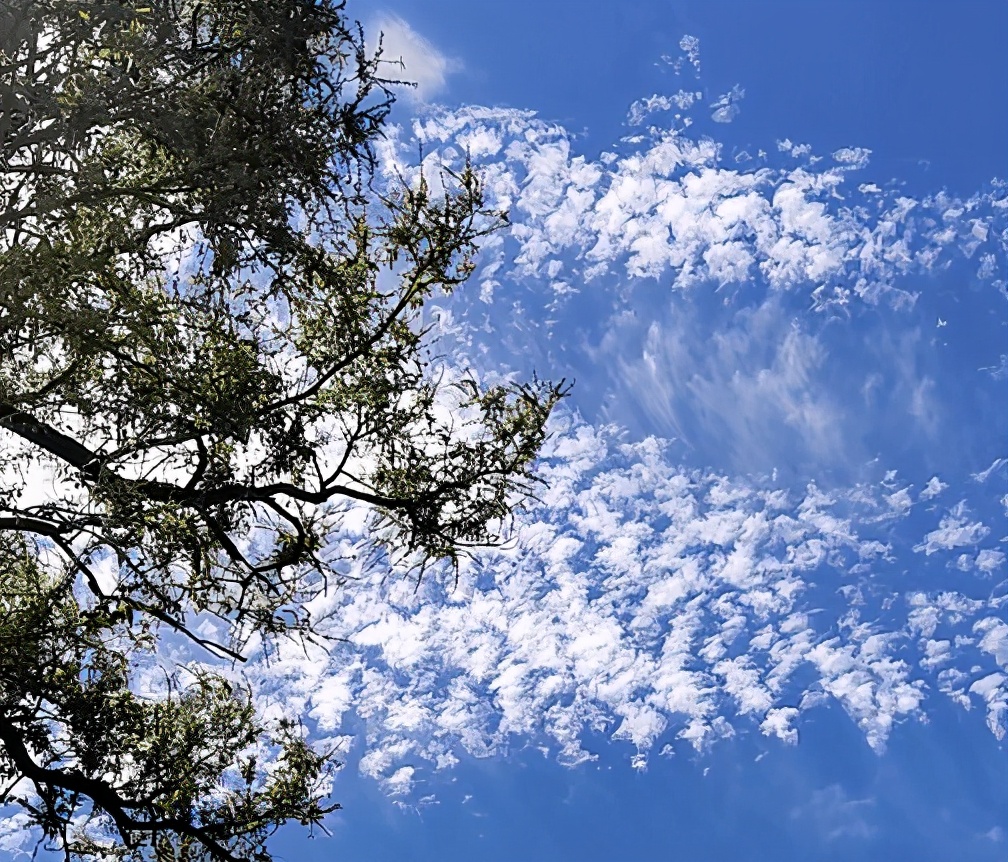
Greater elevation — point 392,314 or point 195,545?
point 392,314

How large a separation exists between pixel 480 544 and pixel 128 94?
21.5 ft

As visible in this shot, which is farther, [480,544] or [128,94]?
[480,544]

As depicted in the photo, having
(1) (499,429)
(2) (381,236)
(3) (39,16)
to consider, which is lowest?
Answer: (1) (499,429)

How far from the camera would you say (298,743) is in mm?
14172

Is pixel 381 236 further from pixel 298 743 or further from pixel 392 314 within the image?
pixel 298 743

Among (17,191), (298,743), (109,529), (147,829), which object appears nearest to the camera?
(109,529)

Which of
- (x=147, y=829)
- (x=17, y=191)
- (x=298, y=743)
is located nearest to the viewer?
(x=17, y=191)

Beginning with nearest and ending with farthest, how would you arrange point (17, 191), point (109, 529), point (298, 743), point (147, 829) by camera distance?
point (109, 529), point (17, 191), point (147, 829), point (298, 743)

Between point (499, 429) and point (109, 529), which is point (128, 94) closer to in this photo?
point (109, 529)

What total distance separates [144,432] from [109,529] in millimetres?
1336

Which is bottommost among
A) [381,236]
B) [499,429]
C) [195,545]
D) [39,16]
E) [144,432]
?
[195,545]

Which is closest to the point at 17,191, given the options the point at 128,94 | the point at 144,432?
the point at 128,94

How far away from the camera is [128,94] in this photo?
9516 mm

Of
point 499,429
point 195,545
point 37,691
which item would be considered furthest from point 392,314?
point 37,691
